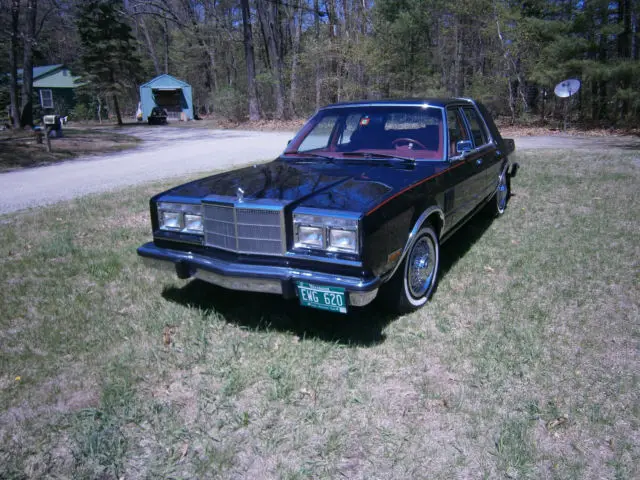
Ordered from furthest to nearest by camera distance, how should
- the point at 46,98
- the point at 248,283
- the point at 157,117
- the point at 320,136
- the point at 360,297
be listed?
1. the point at 46,98
2. the point at 157,117
3. the point at 320,136
4. the point at 248,283
5. the point at 360,297

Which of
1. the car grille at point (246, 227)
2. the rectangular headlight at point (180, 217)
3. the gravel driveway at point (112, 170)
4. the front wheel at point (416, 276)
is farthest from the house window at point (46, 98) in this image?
the front wheel at point (416, 276)

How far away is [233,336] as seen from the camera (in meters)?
3.49

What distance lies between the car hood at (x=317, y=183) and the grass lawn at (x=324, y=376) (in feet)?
3.21

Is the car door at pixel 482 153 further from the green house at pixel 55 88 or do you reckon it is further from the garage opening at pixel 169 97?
the green house at pixel 55 88

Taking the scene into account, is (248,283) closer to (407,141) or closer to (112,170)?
(407,141)

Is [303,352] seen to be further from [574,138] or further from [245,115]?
[245,115]

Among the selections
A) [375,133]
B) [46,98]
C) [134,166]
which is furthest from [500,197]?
[46,98]

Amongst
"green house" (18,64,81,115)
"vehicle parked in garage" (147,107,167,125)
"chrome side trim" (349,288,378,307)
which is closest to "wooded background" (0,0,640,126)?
"green house" (18,64,81,115)

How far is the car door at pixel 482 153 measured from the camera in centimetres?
495

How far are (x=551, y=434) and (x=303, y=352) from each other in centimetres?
152

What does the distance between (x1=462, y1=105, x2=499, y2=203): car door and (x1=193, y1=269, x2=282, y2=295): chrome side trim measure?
2.59 metres

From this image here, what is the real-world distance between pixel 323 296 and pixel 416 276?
1.05 m

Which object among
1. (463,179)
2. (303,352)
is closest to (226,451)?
(303,352)

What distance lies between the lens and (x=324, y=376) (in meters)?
3.00
